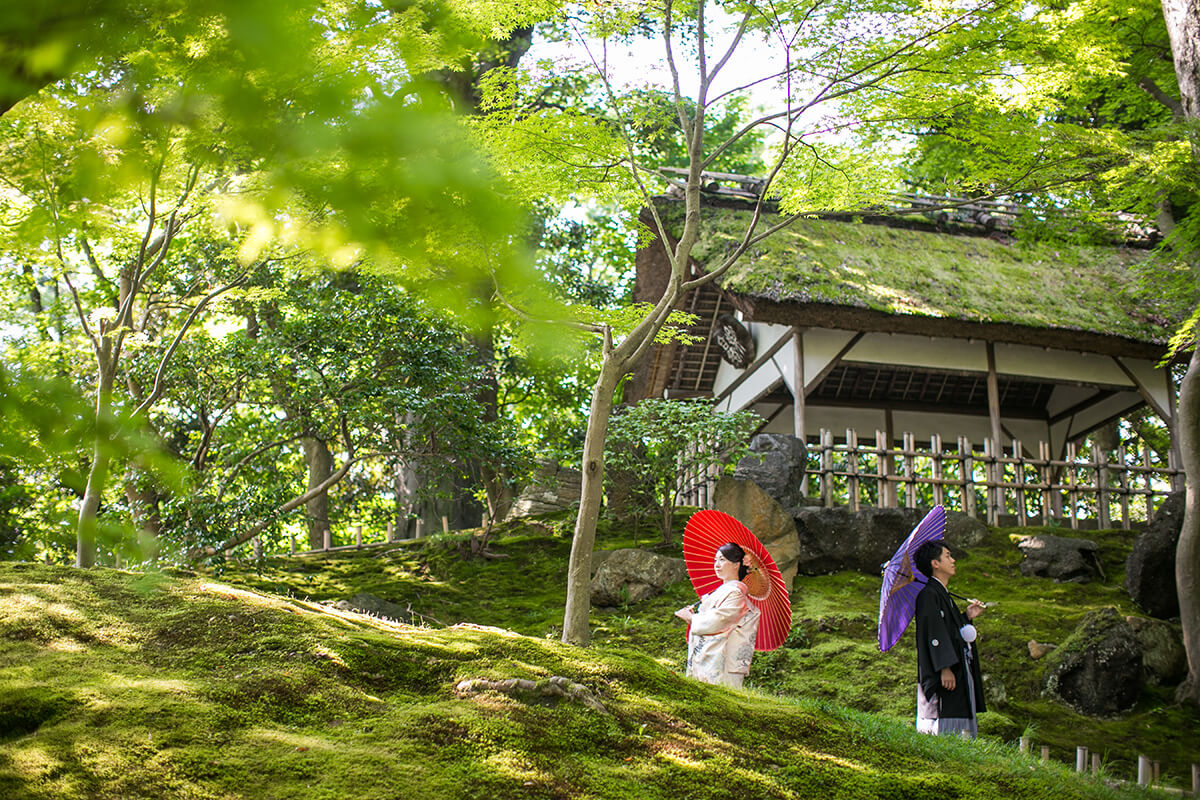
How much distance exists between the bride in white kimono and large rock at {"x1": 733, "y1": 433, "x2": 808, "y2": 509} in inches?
218

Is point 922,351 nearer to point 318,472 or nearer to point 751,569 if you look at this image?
point 751,569

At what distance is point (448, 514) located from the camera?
15.0 m

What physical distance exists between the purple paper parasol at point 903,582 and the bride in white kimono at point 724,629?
98cm

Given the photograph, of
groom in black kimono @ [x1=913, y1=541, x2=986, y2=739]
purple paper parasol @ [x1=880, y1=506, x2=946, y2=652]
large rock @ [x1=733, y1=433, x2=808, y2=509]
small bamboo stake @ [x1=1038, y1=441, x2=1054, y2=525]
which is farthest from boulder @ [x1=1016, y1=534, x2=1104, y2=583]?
groom in black kimono @ [x1=913, y1=541, x2=986, y2=739]

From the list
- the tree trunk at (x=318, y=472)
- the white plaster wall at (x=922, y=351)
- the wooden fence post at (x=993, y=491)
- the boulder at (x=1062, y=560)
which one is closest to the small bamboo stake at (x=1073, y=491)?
the wooden fence post at (x=993, y=491)

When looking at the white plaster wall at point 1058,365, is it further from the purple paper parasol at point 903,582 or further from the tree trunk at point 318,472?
the tree trunk at point 318,472

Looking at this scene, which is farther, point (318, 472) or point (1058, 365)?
point (318, 472)

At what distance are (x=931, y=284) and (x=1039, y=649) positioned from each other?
265 inches

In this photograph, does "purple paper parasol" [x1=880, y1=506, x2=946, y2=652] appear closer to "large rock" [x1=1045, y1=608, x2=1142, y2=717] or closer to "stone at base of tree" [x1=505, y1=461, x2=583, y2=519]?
"large rock" [x1=1045, y1=608, x2=1142, y2=717]

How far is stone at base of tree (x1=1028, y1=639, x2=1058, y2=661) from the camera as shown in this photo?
8.40 m

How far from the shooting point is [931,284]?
538 inches

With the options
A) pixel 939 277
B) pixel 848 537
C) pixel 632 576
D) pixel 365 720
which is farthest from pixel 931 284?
pixel 365 720

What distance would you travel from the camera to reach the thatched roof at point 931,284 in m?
12.7

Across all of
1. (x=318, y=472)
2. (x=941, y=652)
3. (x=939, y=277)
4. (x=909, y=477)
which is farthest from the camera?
(x=318, y=472)
